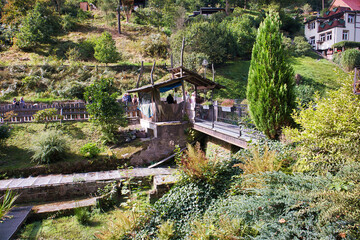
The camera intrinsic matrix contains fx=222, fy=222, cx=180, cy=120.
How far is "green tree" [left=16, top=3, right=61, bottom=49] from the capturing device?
2792 centimetres

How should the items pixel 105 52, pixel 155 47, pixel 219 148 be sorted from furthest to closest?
pixel 155 47, pixel 105 52, pixel 219 148

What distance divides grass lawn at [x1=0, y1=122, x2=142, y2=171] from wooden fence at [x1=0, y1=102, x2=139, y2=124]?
0.60m

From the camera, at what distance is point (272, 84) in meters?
7.23

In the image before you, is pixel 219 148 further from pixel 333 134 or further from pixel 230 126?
pixel 333 134

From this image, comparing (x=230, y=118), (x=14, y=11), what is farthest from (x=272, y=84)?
(x=14, y=11)

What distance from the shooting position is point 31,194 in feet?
28.8

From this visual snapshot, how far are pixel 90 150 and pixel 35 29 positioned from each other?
2627 cm

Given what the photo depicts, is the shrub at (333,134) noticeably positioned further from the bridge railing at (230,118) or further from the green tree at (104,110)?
the green tree at (104,110)

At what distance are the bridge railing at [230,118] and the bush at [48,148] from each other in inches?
276

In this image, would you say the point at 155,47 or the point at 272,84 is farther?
the point at 155,47

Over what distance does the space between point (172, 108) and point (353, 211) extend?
A: 32.7 feet

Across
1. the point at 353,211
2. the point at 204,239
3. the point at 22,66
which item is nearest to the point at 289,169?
the point at 353,211

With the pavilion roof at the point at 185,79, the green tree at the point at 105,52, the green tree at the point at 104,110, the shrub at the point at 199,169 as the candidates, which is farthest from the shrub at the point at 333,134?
the green tree at the point at 105,52

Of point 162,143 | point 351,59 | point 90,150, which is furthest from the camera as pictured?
point 351,59
